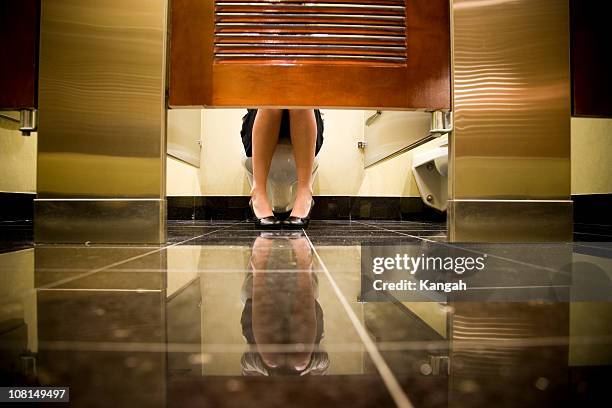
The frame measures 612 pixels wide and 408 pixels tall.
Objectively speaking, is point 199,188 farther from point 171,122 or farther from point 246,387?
point 246,387

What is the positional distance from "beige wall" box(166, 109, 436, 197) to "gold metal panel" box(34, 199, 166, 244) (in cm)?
148

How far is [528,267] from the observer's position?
0.58 meters

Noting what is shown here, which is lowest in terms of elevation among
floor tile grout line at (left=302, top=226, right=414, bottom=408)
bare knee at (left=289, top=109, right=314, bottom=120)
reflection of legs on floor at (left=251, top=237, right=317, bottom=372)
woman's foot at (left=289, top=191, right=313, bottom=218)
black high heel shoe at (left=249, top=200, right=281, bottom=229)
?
floor tile grout line at (left=302, top=226, right=414, bottom=408)

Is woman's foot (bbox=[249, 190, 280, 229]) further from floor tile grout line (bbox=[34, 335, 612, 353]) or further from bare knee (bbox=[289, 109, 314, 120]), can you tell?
floor tile grout line (bbox=[34, 335, 612, 353])

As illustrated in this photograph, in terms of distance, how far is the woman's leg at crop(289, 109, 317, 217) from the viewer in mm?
1373

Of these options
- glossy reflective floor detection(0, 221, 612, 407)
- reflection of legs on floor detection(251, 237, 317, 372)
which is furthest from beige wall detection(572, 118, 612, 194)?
reflection of legs on floor detection(251, 237, 317, 372)

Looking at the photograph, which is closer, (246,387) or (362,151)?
(246,387)

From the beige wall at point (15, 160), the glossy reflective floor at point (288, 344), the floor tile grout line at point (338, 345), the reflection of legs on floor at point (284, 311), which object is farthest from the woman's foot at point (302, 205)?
the beige wall at point (15, 160)

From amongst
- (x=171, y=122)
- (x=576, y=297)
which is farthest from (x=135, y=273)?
(x=171, y=122)

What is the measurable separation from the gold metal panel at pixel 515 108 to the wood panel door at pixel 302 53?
122 mm

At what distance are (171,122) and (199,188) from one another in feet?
3.34

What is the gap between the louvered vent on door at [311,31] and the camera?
90 cm

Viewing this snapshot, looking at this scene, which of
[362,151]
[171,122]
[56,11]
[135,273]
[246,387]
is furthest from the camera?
[362,151]

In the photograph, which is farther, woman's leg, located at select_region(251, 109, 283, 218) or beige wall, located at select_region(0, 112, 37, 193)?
beige wall, located at select_region(0, 112, 37, 193)
